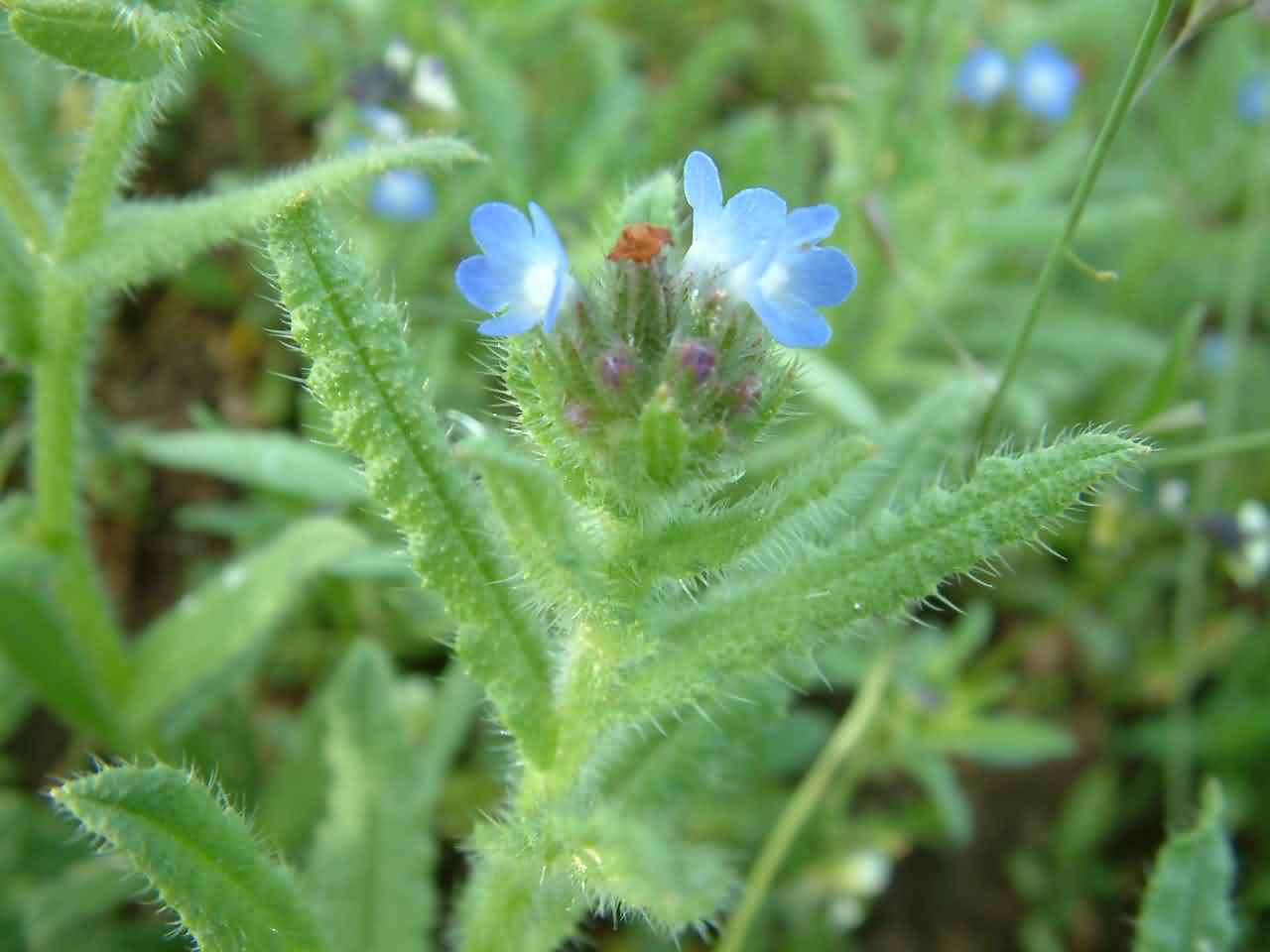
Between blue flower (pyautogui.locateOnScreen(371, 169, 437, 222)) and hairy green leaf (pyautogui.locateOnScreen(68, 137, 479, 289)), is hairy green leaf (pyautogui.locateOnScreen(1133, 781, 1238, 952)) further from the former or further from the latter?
blue flower (pyautogui.locateOnScreen(371, 169, 437, 222))

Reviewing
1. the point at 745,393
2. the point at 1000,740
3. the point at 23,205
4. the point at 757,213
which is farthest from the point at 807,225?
the point at 1000,740

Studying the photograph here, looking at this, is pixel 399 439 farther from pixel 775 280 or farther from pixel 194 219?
pixel 194 219

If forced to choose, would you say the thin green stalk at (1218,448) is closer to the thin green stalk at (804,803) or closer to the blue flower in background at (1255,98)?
the thin green stalk at (804,803)

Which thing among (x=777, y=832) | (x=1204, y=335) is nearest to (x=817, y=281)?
(x=777, y=832)

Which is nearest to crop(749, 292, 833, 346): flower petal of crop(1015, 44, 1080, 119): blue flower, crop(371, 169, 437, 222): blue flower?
crop(371, 169, 437, 222): blue flower

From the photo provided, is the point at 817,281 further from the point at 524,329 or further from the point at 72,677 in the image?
the point at 72,677

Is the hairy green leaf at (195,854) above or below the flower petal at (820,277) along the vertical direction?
below

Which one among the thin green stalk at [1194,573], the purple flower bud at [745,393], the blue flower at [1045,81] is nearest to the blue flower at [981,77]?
the blue flower at [1045,81]
